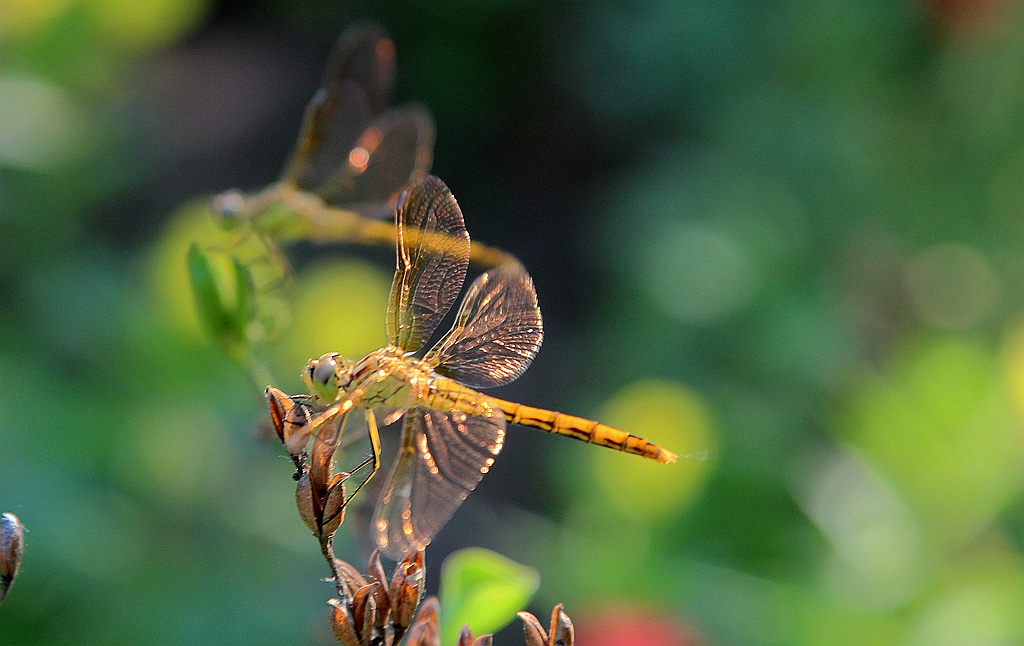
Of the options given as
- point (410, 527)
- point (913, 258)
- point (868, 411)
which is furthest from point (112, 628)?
point (913, 258)

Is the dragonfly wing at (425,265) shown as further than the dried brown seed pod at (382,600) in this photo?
Yes

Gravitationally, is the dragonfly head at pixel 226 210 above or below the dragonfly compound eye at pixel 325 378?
above

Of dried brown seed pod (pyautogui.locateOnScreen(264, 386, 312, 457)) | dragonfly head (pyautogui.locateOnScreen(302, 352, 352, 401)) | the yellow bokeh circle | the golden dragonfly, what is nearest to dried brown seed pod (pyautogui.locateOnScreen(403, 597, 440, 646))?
dried brown seed pod (pyautogui.locateOnScreen(264, 386, 312, 457))

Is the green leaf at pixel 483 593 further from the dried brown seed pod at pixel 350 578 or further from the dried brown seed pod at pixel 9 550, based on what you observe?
the dried brown seed pod at pixel 9 550

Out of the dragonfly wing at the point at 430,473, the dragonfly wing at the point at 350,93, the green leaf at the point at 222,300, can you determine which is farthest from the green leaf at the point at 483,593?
the dragonfly wing at the point at 350,93

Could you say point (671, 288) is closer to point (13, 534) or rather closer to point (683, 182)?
point (683, 182)

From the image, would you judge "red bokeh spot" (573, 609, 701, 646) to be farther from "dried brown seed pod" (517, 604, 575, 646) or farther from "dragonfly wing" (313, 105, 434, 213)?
"dried brown seed pod" (517, 604, 575, 646)

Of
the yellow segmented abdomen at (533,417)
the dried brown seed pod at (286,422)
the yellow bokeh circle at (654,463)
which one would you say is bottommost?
the dried brown seed pod at (286,422)
